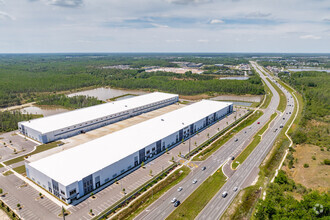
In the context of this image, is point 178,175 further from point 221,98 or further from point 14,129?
point 221,98

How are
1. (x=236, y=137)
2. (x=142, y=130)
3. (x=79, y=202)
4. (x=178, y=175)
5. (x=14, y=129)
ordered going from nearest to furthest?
1. (x=79, y=202)
2. (x=178, y=175)
3. (x=142, y=130)
4. (x=236, y=137)
5. (x=14, y=129)

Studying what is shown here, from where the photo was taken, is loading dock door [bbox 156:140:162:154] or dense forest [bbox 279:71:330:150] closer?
loading dock door [bbox 156:140:162:154]

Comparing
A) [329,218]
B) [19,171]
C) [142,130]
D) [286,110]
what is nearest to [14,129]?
[19,171]

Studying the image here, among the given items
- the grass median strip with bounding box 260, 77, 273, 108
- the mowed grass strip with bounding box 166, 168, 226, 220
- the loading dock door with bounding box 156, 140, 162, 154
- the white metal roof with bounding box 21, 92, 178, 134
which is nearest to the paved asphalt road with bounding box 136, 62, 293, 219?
the mowed grass strip with bounding box 166, 168, 226, 220

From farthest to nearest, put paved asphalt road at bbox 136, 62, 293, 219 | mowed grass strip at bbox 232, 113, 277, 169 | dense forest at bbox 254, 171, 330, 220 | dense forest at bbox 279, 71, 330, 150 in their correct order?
dense forest at bbox 279, 71, 330, 150
mowed grass strip at bbox 232, 113, 277, 169
paved asphalt road at bbox 136, 62, 293, 219
dense forest at bbox 254, 171, 330, 220

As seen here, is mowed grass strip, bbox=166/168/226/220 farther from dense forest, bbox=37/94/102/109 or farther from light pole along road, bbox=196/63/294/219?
dense forest, bbox=37/94/102/109

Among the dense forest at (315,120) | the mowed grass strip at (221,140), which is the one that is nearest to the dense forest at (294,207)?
the mowed grass strip at (221,140)

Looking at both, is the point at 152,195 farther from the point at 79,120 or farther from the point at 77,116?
the point at 77,116

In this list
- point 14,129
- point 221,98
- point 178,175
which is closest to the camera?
point 178,175
